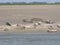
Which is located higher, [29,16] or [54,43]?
[54,43]

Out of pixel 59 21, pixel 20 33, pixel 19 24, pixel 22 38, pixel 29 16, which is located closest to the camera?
pixel 22 38

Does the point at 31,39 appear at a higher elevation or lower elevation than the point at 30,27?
higher

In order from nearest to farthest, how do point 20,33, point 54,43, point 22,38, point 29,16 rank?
point 54,43 < point 22,38 < point 20,33 < point 29,16

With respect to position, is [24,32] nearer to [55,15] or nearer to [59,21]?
[59,21]

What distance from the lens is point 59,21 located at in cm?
3391

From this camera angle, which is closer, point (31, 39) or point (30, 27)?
point (31, 39)

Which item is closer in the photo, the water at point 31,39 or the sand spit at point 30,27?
the water at point 31,39

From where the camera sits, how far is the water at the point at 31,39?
24906mm

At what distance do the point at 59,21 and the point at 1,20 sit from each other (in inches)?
170

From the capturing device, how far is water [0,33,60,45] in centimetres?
2491

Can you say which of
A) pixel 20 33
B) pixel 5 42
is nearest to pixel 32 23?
pixel 20 33

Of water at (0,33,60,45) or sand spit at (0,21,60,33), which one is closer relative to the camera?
water at (0,33,60,45)

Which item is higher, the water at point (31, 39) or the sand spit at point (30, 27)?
the water at point (31, 39)

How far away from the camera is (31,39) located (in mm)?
26594
